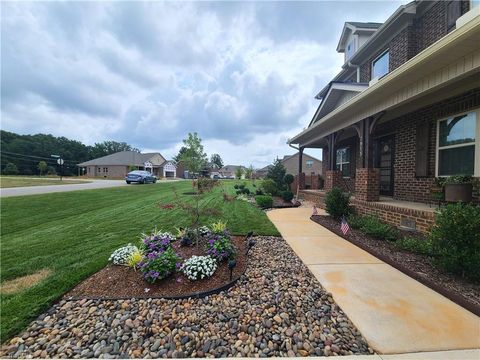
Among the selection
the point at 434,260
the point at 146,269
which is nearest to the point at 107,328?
the point at 146,269

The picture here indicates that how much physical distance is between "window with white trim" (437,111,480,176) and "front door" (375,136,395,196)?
6.34ft

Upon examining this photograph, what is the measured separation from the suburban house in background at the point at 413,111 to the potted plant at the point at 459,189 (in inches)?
16.0

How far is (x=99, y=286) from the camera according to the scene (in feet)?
9.81

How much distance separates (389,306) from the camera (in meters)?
2.58

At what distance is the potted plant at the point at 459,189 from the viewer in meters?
4.45

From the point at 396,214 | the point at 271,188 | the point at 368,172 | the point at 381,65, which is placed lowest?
the point at 396,214

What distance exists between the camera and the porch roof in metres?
3.48

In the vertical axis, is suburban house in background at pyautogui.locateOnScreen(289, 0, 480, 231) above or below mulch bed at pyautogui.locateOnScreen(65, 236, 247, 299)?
above

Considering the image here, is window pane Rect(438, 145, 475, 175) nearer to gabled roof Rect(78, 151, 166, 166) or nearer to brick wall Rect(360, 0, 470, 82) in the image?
brick wall Rect(360, 0, 470, 82)

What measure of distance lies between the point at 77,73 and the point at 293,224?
10.1m

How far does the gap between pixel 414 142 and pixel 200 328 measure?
24.7ft

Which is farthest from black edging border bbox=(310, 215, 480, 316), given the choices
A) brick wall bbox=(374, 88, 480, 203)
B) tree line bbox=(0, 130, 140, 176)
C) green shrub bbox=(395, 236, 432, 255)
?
tree line bbox=(0, 130, 140, 176)

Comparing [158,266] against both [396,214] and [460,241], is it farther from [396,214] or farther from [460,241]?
[396,214]

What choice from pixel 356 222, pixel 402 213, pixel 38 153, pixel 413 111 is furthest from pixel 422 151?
pixel 38 153
